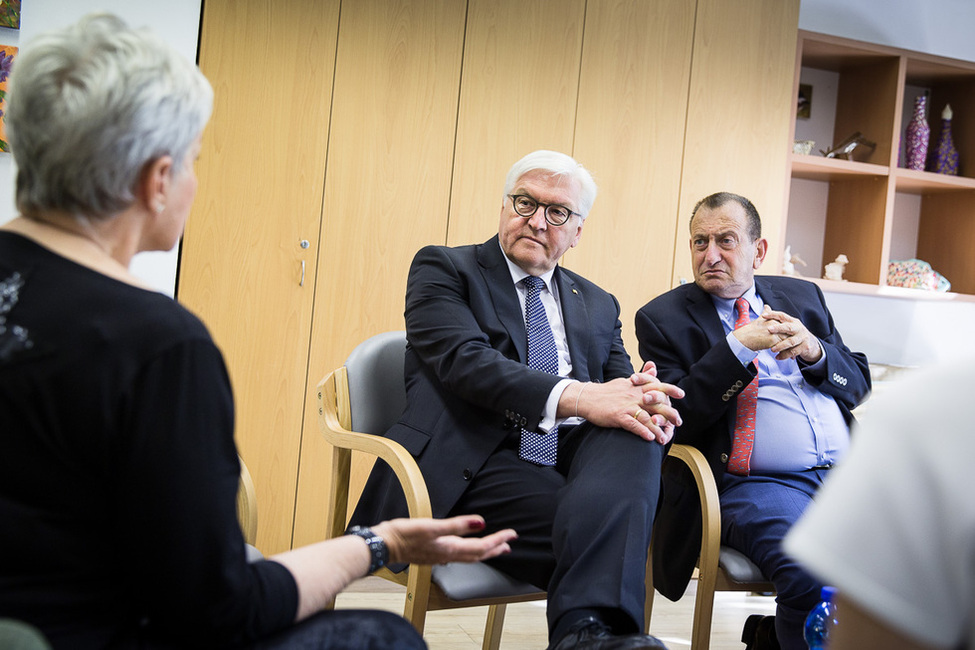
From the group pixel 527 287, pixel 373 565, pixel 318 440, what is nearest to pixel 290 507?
pixel 318 440

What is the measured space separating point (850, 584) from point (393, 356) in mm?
1821

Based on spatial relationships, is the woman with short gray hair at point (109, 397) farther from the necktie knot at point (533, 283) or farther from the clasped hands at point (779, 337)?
the clasped hands at point (779, 337)

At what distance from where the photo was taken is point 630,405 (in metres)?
1.93

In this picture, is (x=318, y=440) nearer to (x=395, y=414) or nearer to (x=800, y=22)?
(x=395, y=414)

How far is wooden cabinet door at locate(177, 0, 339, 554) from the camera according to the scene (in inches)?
129

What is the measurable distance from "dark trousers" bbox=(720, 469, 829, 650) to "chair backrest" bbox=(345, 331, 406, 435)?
90 cm

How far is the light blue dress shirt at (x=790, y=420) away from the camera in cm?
236

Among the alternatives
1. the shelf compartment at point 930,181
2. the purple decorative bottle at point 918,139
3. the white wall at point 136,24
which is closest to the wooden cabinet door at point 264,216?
the white wall at point 136,24

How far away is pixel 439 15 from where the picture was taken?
3471 millimetres

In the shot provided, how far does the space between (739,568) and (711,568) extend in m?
0.09

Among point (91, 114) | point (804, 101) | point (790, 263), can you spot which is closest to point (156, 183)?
point (91, 114)

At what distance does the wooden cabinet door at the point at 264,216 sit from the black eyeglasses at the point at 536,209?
4.04 ft

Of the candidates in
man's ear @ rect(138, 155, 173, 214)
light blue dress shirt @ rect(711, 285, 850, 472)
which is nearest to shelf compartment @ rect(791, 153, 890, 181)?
light blue dress shirt @ rect(711, 285, 850, 472)

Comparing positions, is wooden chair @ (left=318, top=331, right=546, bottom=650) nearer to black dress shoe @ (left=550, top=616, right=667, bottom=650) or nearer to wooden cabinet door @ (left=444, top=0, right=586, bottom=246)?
black dress shoe @ (left=550, top=616, right=667, bottom=650)
